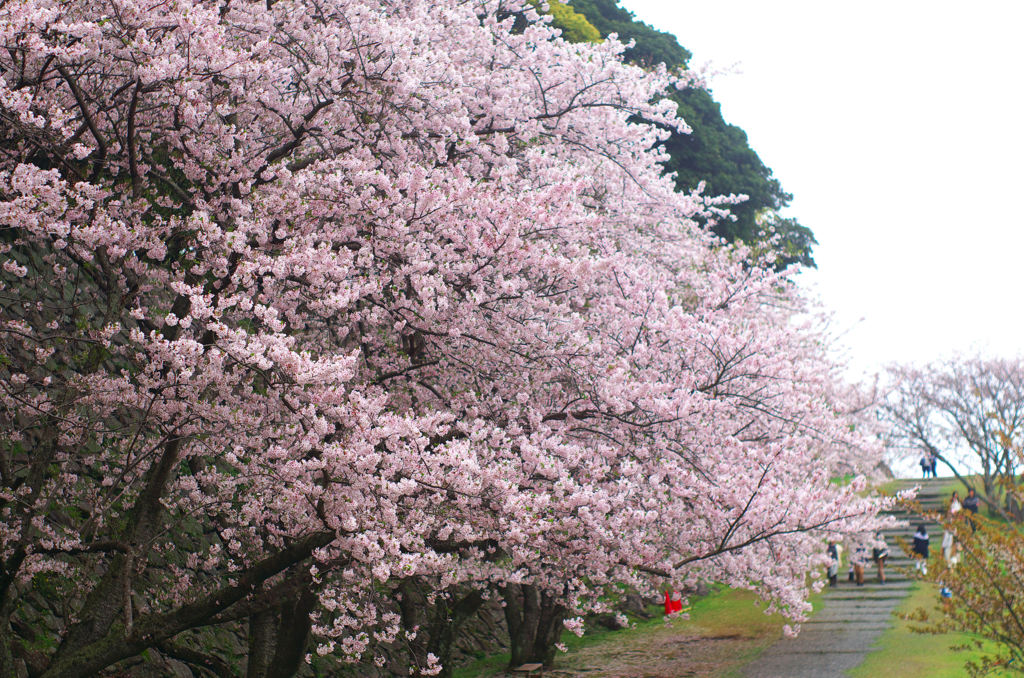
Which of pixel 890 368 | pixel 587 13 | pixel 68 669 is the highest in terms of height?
pixel 587 13

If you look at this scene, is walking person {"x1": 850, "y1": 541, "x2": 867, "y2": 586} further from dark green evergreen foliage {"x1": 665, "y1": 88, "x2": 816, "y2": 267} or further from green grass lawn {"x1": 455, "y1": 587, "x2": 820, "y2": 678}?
dark green evergreen foliage {"x1": 665, "y1": 88, "x2": 816, "y2": 267}

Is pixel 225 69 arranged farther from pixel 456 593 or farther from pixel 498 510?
pixel 456 593

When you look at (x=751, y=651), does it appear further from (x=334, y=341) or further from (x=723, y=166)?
(x=723, y=166)

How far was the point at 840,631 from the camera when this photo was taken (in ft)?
58.0

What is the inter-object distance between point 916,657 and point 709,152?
20.2m

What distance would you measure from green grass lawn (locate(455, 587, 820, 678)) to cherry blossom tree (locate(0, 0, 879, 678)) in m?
4.54

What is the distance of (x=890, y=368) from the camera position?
141 ft

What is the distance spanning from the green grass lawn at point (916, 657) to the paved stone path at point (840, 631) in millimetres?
264

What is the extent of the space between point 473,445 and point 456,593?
7.52 metres

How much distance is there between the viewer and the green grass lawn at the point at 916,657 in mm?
13312

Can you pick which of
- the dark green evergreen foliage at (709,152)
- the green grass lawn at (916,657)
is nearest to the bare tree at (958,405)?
the dark green evergreen foliage at (709,152)

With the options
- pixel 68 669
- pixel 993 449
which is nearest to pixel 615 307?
pixel 68 669

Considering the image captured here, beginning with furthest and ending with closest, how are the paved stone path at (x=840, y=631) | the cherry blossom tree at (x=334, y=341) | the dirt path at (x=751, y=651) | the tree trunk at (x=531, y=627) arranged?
the dirt path at (x=751, y=651), the paved stone path at (x=840, y=631), the tree trunk at (x=531, y=627), the cherry blossom tree at (x=334, y=341)

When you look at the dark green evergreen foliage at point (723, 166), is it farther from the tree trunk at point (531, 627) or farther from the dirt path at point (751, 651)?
the tree trunk at point (531, 627)
